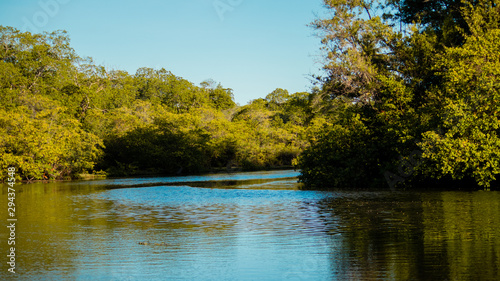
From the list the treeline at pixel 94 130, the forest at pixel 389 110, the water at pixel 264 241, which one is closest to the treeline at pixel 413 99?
the forest at pixel 389 110

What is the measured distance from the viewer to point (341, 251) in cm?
941

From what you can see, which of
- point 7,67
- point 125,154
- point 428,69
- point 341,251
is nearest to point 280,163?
point 125,154

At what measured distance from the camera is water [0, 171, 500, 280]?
7.89 metres

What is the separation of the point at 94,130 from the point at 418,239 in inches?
1881

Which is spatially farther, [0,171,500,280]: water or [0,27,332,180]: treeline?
[0,27,332,180]: treeline

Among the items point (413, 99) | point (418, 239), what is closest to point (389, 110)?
point (413, 99)

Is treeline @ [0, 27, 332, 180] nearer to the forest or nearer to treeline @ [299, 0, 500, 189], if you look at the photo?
the forest

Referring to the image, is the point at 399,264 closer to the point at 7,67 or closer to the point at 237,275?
the point at 237,275

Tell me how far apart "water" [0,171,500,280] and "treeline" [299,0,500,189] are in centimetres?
423

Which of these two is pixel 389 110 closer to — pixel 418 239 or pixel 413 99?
pixel 413 99

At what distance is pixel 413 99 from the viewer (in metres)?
27.7

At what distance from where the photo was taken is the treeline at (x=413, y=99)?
22.4 metres

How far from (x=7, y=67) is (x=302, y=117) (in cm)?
4020

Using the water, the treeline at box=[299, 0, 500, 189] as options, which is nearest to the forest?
the treeline at box=[299, 0, 500, 189]
